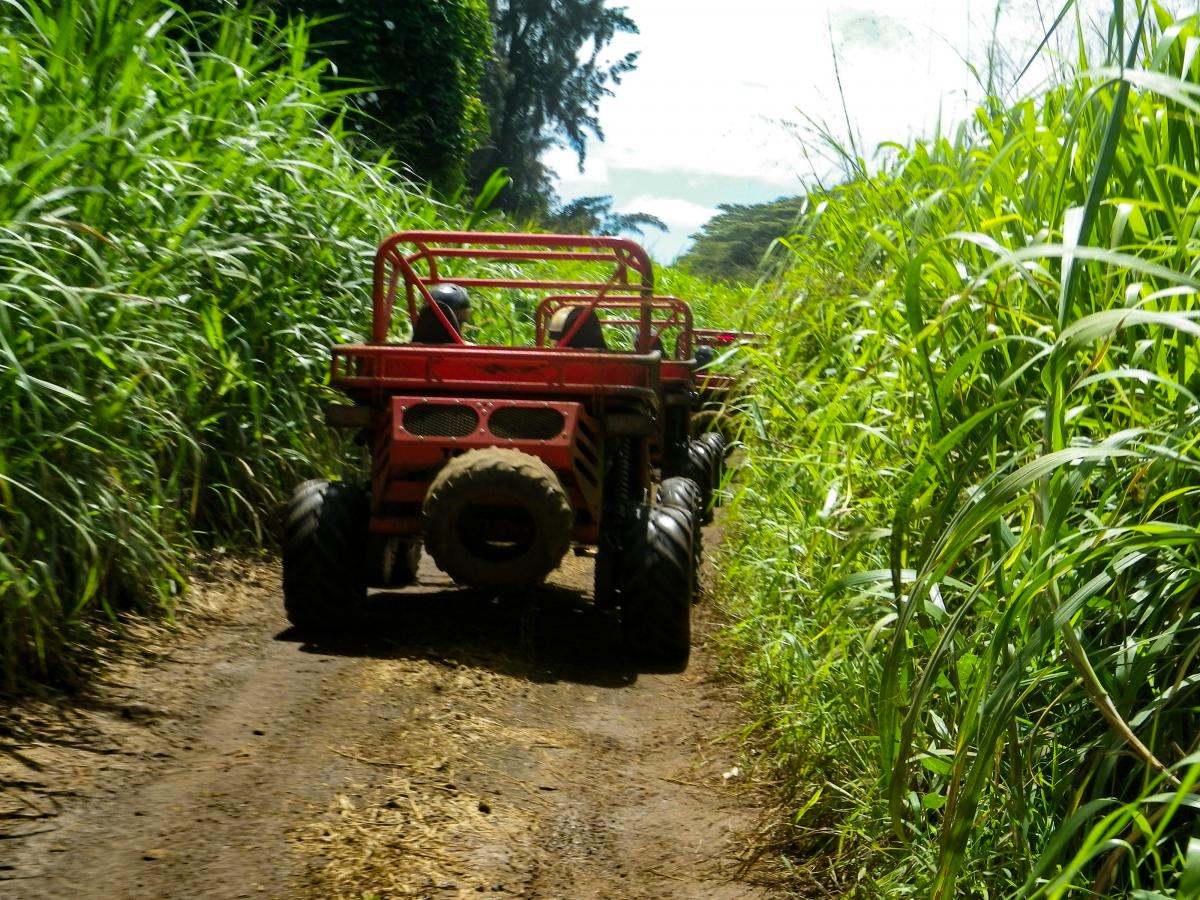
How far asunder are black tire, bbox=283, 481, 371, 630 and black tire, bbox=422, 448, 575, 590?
1.81 ft

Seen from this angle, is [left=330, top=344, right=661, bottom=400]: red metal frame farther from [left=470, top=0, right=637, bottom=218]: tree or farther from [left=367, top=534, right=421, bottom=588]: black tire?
[left=470, top=0, right=637, bottom=218]: tree

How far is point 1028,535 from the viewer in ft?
7.39

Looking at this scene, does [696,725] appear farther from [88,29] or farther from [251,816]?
[88,29]

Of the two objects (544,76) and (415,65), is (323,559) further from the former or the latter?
(544,76)

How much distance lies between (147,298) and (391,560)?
2.24 metres

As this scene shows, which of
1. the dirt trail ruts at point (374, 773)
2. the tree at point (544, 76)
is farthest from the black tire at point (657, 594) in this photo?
the tree at point (544, 76)

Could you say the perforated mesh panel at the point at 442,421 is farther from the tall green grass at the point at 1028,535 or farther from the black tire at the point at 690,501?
the tall green grass at the point at 1028,535

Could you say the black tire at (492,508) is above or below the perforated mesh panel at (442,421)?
below

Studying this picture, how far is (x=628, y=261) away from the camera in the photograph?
635 cm

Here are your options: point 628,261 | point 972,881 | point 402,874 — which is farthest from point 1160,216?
point 628,261

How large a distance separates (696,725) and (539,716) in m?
0.52

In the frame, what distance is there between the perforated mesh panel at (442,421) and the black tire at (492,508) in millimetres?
259

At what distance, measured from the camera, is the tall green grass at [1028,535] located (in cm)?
200

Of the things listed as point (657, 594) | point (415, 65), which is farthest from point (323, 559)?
point (415, 65)
